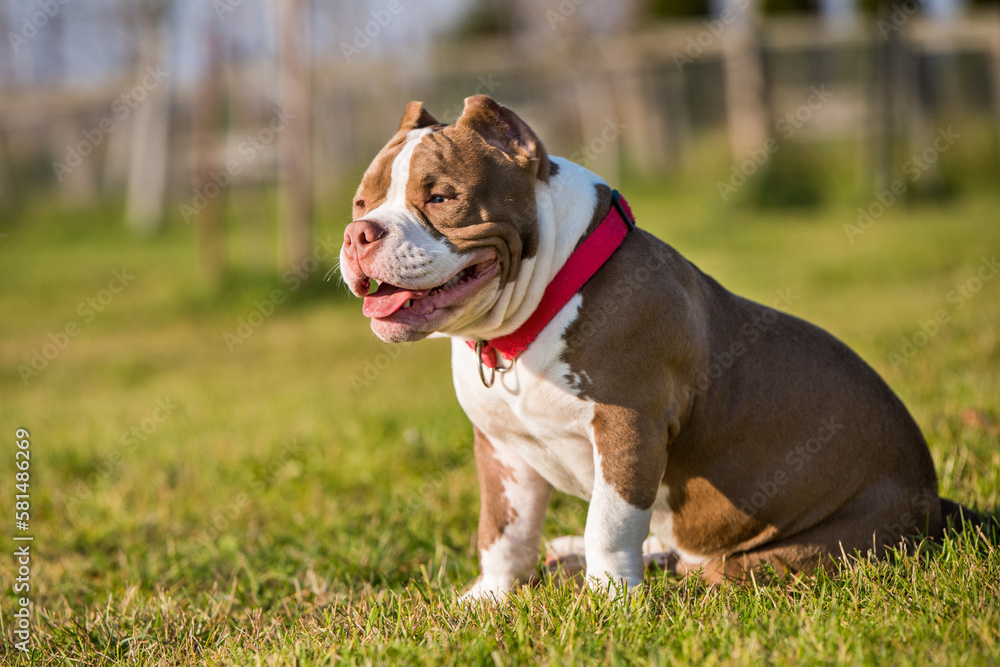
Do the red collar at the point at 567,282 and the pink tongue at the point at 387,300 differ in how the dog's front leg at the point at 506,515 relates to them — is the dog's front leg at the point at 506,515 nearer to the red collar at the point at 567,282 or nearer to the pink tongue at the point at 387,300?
the red collar at the point at 567,282

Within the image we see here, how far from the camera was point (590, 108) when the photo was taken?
607 inches

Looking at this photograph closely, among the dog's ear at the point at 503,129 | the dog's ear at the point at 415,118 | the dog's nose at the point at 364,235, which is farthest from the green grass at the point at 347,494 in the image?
the dog's ear at the point at 415,118

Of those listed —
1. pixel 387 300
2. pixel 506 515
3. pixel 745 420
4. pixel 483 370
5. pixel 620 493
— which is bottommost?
pixel 506 515

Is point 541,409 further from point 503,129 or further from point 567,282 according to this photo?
point 503,129

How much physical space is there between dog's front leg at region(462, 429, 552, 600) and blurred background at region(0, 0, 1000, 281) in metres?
8.80

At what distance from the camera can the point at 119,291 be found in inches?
375

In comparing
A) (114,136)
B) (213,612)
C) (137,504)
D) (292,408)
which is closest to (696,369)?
(213,612)

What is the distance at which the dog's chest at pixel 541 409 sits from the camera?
7.81 feet

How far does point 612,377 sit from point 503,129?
700mm

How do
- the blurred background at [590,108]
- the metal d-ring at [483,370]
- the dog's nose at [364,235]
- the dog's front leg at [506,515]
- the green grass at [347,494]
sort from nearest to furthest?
the green grass at [347,494]
the dog's nose at [364,235]
the metal d-ring at [483,370]
the dog's front leg at [506,515]
the blurred background at [590,108]

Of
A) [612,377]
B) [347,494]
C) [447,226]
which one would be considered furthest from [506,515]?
[347,494]

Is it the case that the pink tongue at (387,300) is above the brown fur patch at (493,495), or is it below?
above

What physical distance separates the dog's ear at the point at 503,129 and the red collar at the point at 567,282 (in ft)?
0.72

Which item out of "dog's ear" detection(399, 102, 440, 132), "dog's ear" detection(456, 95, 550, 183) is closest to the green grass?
"dog's ear" detection(456, 95, 550, 183)
